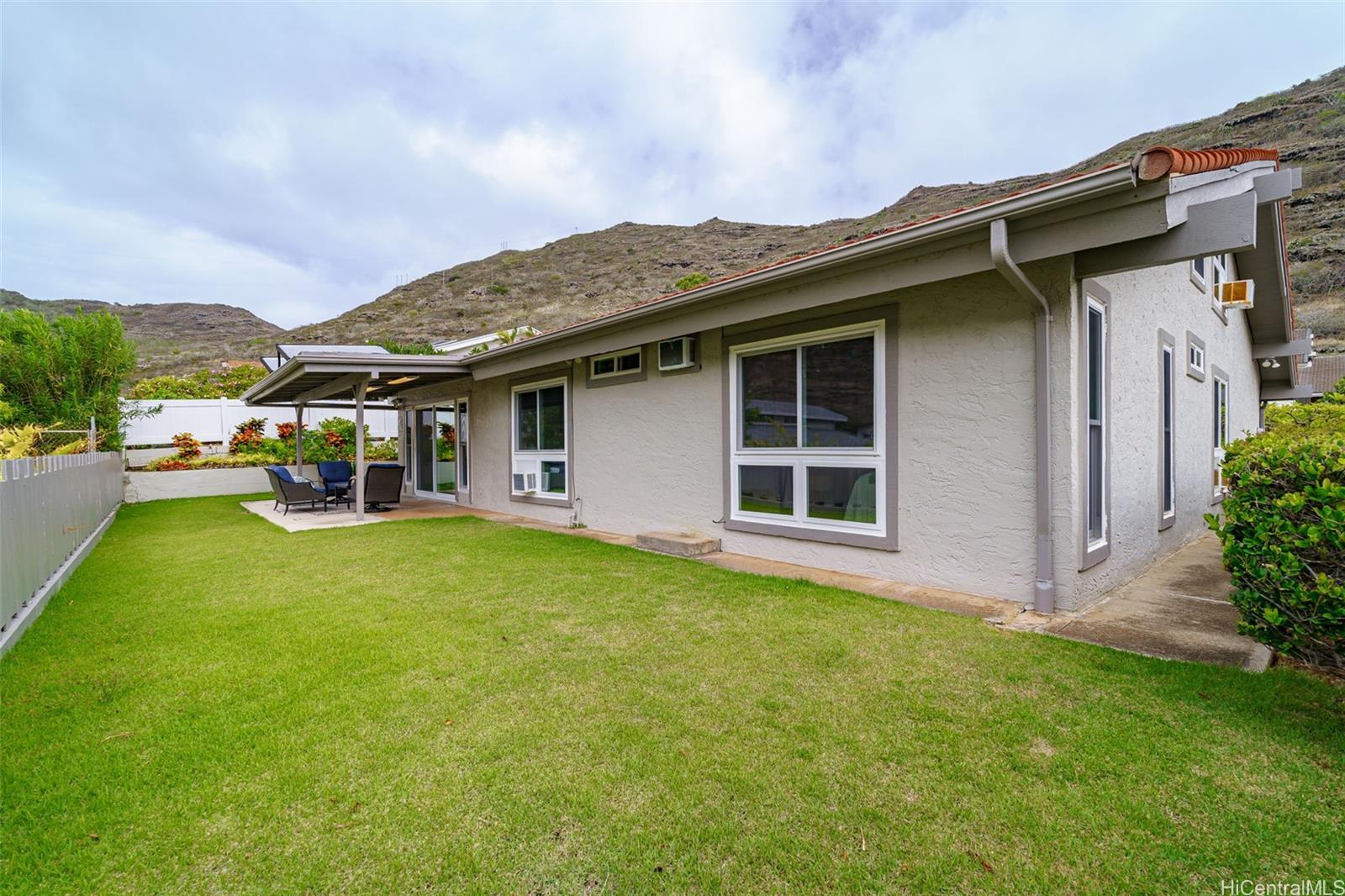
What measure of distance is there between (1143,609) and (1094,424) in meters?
1.46

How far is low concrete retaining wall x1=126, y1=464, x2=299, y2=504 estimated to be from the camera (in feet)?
46.8

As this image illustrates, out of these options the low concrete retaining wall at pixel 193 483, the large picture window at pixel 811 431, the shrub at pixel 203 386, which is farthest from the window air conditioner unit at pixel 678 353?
the shrub at pixel 203 386

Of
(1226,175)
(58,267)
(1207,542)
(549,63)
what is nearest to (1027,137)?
(549,63)

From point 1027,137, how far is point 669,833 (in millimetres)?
54087

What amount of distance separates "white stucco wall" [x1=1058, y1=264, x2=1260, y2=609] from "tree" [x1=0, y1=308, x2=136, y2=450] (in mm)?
16717

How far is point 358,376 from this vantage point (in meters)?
10.5

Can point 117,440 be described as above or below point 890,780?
above

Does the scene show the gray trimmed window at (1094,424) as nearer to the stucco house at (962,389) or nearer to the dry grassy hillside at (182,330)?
the stucco house at (962,389)

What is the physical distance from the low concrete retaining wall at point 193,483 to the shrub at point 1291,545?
16953 millimetres

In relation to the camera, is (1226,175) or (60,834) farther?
(1226,175)

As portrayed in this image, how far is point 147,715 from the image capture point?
3.02m

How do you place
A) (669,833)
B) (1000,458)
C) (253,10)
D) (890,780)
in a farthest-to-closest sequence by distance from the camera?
(253,10), (1000,458), (890,780), (669,833)

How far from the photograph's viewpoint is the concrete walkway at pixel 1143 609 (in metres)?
3.78

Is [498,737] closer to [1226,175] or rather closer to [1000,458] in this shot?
[1000,458]
